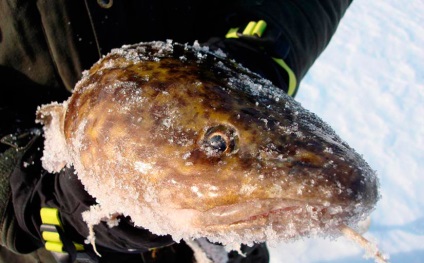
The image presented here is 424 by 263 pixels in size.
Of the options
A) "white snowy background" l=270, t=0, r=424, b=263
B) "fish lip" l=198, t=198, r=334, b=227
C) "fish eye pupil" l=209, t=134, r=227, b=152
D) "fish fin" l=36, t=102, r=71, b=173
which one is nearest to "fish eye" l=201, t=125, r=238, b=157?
"fish eye pupil" l=209, t=134, r=227, b=152

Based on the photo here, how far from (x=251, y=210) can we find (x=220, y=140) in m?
0.24

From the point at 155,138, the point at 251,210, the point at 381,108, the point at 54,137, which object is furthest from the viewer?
the point at 381,108

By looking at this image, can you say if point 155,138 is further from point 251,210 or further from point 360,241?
point 360,241

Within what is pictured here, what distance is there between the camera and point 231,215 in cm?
109

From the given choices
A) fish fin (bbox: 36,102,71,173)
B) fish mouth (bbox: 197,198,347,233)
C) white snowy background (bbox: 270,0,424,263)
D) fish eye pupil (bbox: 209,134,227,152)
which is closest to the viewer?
fish mouth (bbox: 197,198,347,233)

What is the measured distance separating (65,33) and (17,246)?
1.15m

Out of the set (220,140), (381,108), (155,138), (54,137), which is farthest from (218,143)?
(381,108)

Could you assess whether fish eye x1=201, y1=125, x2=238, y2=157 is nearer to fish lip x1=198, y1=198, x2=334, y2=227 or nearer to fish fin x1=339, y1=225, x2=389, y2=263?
fish lip x1=198, y1=198, x2=334, y2=227

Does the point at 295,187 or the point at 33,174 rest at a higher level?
the point at 295,187

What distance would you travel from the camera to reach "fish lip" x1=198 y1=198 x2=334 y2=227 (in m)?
1.05

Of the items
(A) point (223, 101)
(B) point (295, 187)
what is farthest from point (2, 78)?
(B) point (295, 187)

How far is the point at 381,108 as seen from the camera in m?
5.88

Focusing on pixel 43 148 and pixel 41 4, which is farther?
pixel 43 148

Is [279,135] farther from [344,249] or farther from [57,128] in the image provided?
[344,249]
